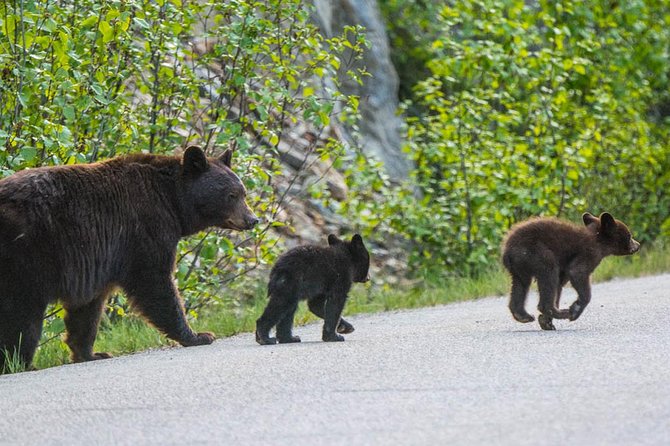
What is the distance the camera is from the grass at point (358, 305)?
10.3 m

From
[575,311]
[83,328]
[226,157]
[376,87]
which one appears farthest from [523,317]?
[376,87]

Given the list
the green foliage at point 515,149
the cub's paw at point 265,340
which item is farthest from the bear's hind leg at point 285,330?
the green foliage at point 515,149

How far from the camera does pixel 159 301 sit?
945 centimetres

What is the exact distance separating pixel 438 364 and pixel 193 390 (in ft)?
4.96

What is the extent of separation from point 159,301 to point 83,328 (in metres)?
0.67

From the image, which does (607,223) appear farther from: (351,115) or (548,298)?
(351,115)

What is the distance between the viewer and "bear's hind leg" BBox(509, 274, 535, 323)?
31.5ft

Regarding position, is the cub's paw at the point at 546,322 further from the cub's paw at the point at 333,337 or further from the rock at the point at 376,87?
the rock at the point at 376,87

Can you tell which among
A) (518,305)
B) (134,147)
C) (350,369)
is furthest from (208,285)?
(350,369)

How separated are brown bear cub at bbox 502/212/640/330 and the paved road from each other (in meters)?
0.25

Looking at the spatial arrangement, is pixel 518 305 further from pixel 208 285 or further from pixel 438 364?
pixel 208 285

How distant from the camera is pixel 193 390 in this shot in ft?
22.6

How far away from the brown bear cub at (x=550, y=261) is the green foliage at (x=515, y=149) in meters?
6.08

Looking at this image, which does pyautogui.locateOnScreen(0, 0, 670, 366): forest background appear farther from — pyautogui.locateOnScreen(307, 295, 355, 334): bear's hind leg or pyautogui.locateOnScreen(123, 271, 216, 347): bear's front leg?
pyautogui.locateOnScreen(307, 295, 355, 334): bear's hind leg
